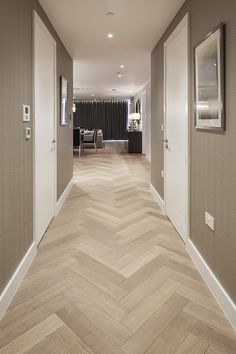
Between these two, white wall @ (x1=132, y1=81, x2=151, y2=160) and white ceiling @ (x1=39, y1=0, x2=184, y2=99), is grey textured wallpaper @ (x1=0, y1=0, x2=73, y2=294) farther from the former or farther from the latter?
white wall @ (x1=132, y1=81, x2=151, y2=160)

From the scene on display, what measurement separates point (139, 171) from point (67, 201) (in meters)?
3.23

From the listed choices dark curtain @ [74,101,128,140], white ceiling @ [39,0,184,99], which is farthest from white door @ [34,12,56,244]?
dark curtain @ [74,101,128,140]

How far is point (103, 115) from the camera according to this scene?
17.7 m

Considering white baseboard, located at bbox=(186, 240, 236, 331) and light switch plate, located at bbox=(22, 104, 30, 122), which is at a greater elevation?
light switch plate, located at bbox=(22, 104, 30, 122)

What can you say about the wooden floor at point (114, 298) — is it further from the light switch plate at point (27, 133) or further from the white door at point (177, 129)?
the light switch plate at point (27, 133)

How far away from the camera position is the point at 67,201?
4770 millimetres

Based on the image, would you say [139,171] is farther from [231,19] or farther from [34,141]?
[231,19]

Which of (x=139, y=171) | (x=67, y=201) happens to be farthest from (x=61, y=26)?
(x=139, y=171)

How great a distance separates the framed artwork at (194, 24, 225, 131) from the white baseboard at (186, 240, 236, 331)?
40.7 inches

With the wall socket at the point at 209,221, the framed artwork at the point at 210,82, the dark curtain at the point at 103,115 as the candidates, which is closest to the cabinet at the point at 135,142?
the dark curtain at the point at 103,115

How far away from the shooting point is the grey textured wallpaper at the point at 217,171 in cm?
181

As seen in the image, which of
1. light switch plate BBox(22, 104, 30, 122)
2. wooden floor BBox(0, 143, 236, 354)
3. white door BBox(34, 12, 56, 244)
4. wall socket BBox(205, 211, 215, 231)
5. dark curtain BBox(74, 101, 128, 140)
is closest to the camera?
wooden floor BBox(0, 143, 236, 354)

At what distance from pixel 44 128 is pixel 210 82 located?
70.7 inches

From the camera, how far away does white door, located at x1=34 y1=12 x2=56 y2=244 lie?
2.86 m
